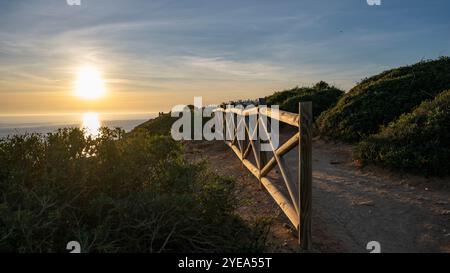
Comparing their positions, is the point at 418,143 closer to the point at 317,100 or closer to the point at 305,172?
the point at 305,172

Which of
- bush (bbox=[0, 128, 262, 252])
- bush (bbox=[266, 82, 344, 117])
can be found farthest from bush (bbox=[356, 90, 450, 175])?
bush (bbox=[266, 82, 344, 117])

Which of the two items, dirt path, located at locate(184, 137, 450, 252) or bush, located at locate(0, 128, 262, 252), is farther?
dirt path, located at locate(184, 137, 450, 252)

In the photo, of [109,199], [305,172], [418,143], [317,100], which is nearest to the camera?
[109,199]

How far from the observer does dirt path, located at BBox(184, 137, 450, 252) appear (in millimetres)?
5406

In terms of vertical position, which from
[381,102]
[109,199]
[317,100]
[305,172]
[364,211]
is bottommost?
[364,211]

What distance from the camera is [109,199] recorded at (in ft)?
13.3

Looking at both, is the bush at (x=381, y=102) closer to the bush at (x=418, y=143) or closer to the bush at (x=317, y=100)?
the bush at (x=418, y=143)

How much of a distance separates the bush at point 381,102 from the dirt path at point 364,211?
3240 mm

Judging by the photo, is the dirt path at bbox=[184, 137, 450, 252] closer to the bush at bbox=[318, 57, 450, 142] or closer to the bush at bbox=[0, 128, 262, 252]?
the bush at bbox=[0, 128, 262, 252]

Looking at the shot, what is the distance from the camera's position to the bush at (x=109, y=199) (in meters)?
3.74

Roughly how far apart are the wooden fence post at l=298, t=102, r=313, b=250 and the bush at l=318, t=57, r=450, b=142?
25.8 feet

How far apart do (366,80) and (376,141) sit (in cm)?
982

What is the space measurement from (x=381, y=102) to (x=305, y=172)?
33.2ft

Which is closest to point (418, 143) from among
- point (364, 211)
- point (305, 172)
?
point (364, 211)
